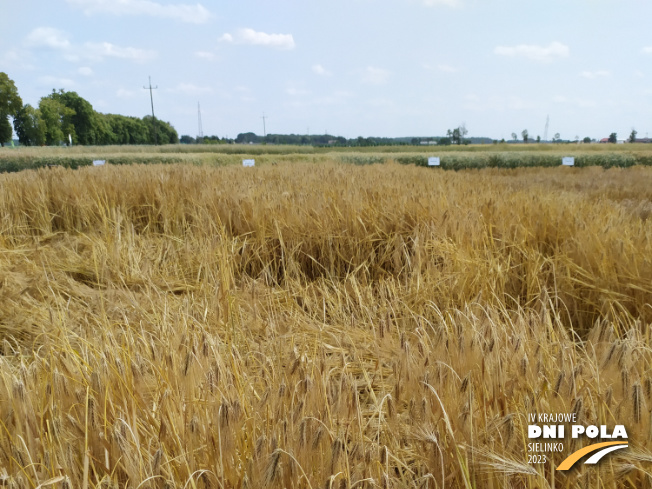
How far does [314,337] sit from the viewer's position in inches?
68.7

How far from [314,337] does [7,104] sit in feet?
154

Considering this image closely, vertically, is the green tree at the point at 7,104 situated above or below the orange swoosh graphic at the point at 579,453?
above

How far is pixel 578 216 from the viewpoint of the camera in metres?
2.72

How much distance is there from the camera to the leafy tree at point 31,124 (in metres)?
42.6

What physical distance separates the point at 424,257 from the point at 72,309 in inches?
70.2

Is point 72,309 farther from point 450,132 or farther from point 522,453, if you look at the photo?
point 450,132

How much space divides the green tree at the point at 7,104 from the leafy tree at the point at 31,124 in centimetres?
229

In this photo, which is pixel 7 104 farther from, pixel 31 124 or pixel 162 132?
pixel 162 132

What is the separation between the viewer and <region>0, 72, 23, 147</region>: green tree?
121 feet

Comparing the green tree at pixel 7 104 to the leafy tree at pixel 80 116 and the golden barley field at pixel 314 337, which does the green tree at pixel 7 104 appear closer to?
the leafy tree at pixel 80 116
